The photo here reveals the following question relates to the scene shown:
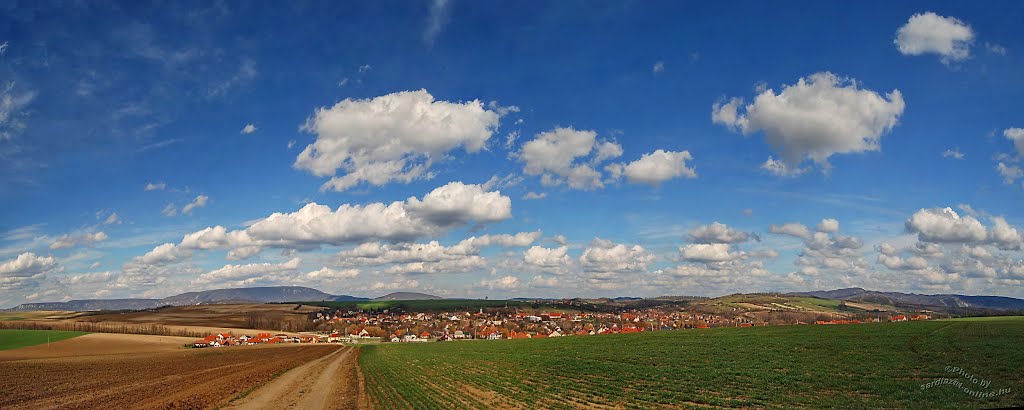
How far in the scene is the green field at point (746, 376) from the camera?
2770 cm

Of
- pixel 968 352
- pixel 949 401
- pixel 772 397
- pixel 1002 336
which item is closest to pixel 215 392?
pixel 772 397

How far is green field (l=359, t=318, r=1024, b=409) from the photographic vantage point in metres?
27.7

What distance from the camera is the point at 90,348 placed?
120 m

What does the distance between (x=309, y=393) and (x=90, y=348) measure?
355 feet

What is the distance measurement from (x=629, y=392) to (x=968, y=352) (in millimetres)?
26179

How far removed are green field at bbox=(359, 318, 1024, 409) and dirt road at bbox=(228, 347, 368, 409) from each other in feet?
5.63

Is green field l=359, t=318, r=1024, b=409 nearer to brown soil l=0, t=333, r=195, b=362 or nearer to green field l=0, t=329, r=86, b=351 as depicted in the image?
brown soil l=0, t=333, r=195, b=362

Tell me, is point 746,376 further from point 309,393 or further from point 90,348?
point 90,348

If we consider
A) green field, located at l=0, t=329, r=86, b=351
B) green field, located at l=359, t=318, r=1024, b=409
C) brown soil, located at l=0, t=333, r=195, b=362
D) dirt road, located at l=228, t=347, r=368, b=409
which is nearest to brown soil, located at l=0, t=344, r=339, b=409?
dirt road, located at l=228, t=347, r=368, b=409

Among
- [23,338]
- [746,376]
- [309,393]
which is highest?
[746,376]

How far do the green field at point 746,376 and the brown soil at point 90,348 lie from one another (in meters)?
77.4

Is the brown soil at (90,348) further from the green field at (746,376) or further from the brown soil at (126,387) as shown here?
the green field at (746,376)

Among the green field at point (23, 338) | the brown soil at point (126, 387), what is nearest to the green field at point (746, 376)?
the brown soil at point (126, 387)

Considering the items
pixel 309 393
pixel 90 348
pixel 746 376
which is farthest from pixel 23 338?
pixel 746 376
